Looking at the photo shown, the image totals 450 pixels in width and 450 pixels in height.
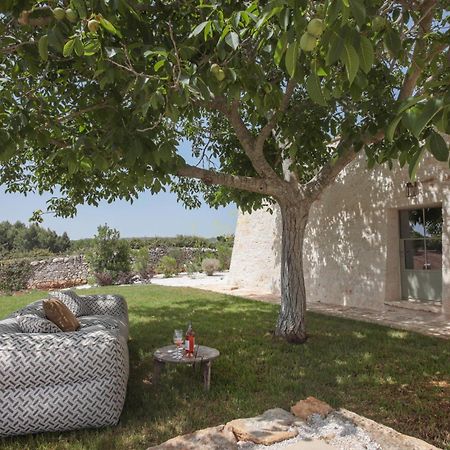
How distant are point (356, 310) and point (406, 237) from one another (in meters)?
1.91

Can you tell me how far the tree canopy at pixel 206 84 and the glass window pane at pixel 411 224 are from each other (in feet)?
9.24

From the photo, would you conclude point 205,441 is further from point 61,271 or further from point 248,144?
point 61,271

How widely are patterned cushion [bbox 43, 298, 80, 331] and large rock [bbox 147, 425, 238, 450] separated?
6.65 ft

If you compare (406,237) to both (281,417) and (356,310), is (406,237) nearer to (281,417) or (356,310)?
(356,310)

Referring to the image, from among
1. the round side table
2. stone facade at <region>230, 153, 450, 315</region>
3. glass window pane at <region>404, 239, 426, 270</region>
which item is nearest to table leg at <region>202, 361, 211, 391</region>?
the round side table

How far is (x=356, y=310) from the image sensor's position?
30.3ft

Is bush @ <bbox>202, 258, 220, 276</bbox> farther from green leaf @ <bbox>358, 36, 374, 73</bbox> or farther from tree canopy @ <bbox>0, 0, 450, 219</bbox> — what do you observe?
green leaf @ <bbox>358, 36, 374, 73</bbox>

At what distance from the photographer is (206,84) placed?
3174 millimetres

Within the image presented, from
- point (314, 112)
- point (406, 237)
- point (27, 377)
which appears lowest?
point (27, 377)

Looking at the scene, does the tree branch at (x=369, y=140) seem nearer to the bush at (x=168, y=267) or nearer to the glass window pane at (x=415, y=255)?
the glass window pane at (x=415, y=255)

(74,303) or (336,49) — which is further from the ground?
(336,49)

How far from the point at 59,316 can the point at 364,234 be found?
23.5ft

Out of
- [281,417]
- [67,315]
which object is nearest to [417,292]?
[281,417]

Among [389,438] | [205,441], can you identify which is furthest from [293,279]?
[205,441]
